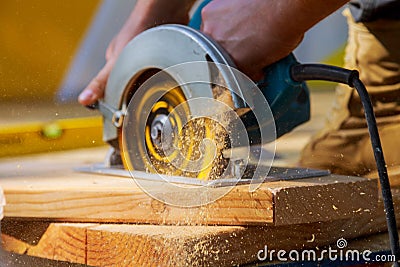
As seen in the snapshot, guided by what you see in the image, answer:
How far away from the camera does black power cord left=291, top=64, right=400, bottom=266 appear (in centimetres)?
152

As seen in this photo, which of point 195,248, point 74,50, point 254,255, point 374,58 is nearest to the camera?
point 195,248

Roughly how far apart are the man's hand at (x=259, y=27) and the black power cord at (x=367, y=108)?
7cm

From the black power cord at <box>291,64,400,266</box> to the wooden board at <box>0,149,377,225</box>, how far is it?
0.09m

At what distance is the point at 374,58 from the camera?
2.65 meters

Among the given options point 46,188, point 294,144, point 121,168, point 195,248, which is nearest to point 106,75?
point 121,168

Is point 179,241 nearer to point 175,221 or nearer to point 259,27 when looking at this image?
point 175,221

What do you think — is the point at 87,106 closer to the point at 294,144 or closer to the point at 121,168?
the point at 121,168

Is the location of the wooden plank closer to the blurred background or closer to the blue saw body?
the blue saw body

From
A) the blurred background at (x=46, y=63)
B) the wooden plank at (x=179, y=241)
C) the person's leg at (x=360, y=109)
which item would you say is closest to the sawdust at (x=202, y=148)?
the wooden plank at (x=179, y=241)

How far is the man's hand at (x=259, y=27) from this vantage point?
1.62m

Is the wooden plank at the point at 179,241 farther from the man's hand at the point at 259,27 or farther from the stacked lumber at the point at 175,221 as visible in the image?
the man's hand at the point at 259,27

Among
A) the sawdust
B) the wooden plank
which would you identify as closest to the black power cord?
the wooden plank

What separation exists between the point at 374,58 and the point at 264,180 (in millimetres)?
1207

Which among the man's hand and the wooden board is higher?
the man's hand
